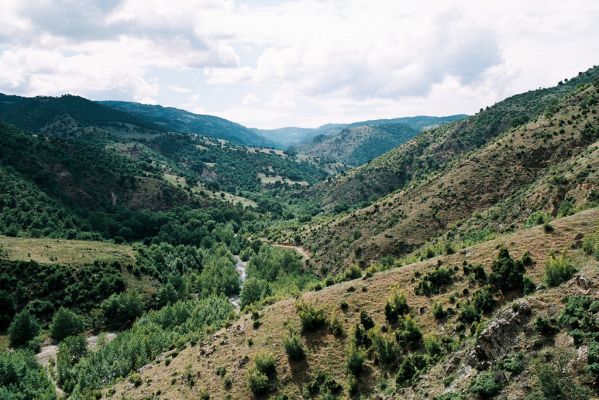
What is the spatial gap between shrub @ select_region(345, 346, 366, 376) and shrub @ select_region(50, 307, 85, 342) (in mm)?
80056

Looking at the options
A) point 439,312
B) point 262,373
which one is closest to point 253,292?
point 262,373

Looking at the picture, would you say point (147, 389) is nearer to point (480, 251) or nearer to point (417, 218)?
point (480, 251)

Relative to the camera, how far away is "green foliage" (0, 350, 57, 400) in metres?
74.2

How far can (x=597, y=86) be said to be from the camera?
135750 mm

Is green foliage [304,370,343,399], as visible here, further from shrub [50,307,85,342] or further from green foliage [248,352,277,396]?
shrub [50,307,85,342]

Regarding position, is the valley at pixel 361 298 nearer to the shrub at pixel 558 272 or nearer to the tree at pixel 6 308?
the shrub at pixel 558 272

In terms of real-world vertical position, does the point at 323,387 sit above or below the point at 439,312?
below

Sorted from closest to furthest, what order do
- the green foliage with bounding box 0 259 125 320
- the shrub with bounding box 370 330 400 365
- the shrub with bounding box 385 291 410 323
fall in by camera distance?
the shrub with bounding box 370 330 400 365 → the shrub with bounding box 385 291 410 323 → the green foliage with bounding box 0 259 125 320

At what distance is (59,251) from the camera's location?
134625 mm

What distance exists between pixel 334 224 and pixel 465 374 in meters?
125

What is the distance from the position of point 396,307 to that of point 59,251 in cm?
11082

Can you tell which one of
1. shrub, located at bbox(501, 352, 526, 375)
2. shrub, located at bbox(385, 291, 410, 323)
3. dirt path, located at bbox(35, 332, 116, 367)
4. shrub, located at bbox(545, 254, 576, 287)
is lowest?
dirt path, located at bbox(35, 332, 116, 367)

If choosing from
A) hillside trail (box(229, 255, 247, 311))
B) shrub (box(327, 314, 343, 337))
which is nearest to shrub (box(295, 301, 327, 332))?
shrub (box(327, 314, 343, 337))

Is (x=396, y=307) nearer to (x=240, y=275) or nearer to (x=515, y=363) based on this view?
(x=515, y=363)
